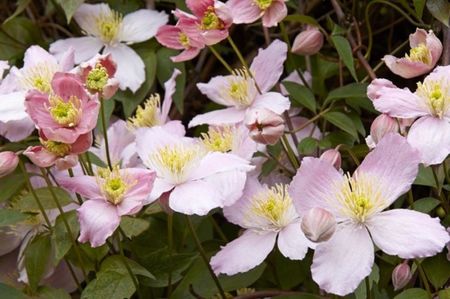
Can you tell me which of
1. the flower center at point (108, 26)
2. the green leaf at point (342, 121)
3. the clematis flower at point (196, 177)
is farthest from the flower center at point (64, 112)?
the flower center at point (108, 26)

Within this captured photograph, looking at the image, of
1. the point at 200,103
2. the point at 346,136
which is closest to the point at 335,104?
the point at 346,136

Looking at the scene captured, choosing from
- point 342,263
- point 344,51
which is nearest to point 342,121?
point 344,51

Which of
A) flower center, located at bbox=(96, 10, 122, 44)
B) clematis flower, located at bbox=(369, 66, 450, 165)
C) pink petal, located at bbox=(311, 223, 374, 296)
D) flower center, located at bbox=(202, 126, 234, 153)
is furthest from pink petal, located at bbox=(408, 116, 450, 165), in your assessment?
flower center, located at bbox=(96, 10, 122, 44)

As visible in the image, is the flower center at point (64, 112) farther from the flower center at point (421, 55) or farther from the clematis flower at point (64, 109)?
the flower center at point (421, 55)

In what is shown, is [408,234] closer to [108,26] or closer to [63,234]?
[63,234]

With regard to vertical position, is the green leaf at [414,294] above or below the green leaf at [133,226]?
below

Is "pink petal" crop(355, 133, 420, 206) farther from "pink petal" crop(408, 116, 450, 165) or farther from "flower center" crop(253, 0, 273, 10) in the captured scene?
"flower center" crop(253, 0, 273, 10)
